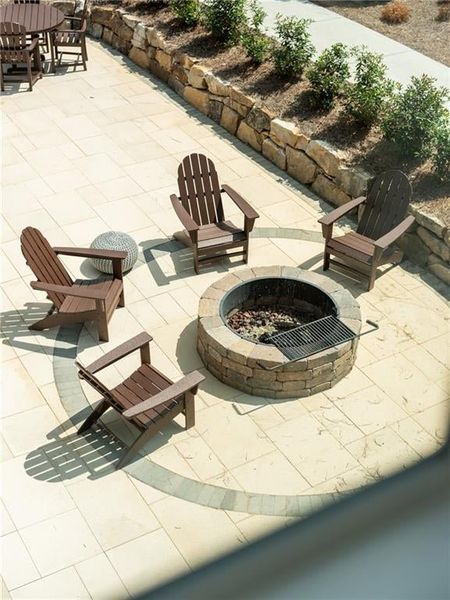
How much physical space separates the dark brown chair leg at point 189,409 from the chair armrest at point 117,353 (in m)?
0.60

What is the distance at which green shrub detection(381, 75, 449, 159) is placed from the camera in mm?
8875

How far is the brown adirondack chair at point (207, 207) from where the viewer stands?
8.09 metres

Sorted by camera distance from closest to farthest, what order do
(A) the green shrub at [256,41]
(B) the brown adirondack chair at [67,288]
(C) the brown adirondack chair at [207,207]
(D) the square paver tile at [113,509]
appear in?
1. (D) the square paver tile at [113,509]
2. (B) the brown adirondack chair at [67,288]
3. (C) the brown adirondack chair at [207,207]
4. (A) the green shrub at [256,41]

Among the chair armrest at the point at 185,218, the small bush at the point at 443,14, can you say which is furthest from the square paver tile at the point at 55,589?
the small bush at the point at 443,14

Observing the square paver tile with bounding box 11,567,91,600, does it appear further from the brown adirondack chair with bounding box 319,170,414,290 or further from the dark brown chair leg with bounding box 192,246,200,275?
the brown adirondack chair with bounding box 319,170,414,290

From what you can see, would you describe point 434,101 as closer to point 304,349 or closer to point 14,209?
point 304,349

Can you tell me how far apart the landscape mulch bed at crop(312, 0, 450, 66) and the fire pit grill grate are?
21.1 ft

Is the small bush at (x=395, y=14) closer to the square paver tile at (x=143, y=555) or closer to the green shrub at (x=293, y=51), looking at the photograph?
the green shrub at (x=293, y=51)

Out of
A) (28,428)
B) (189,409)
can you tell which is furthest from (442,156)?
(28,428)

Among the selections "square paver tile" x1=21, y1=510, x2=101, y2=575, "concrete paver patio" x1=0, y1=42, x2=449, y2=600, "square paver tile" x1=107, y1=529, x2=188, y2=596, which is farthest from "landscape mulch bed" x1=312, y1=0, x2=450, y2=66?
"square paver tile" x1=21, y1=510, x2=101, y2=575

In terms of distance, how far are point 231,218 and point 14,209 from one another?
2.53m

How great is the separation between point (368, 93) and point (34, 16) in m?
5.82

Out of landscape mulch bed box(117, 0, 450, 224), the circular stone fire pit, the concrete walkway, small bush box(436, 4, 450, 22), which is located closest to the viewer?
the circular stone fire pit

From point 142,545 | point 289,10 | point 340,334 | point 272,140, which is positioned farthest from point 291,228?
point 289,10
